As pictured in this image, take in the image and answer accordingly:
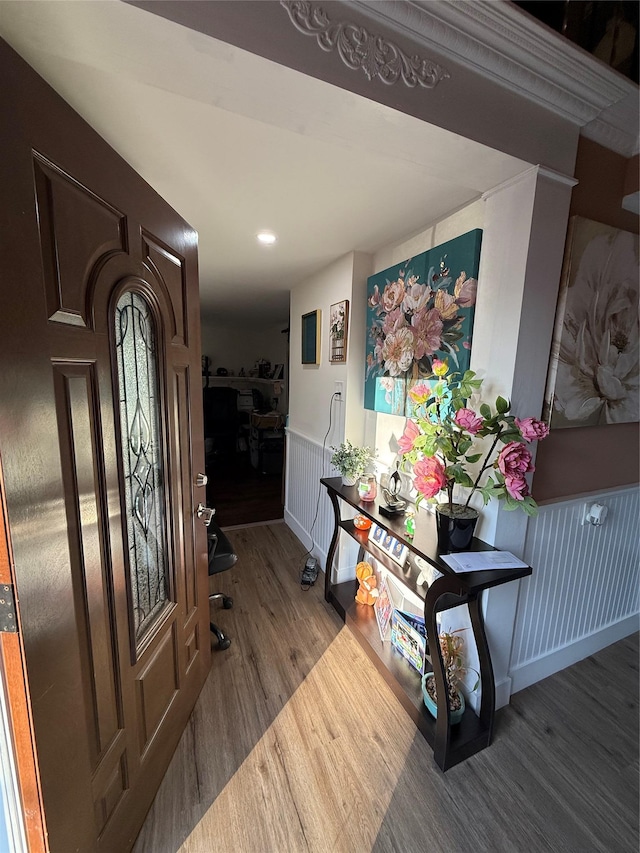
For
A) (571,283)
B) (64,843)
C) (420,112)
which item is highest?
(420,112)

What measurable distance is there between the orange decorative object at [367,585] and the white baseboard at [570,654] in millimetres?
752

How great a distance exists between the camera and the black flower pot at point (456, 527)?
125 cm

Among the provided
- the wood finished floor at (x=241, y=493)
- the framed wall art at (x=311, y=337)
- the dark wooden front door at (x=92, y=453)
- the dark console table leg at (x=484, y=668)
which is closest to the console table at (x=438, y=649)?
the dark console table leg at (x=484, y=668)

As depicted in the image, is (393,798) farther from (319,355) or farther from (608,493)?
(319,355)

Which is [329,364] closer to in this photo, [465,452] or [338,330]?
[338,330]

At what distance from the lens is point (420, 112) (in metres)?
0.90

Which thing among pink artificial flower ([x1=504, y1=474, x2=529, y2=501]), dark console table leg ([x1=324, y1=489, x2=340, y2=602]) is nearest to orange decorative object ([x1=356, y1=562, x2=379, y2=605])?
dark console table leg ([x1=324, y1=489, x2=340, y2=602])

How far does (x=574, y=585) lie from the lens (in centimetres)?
167

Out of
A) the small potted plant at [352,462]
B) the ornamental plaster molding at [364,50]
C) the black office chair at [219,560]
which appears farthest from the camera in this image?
the small potted plant at [352,462]

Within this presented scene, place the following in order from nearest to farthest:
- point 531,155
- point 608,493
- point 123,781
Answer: point 123,781, point 531,155, point 608,493

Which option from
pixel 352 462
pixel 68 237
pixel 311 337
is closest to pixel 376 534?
pixel 352 462

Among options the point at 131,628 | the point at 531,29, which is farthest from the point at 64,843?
the point at 531,29

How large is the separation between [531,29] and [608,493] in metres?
1.78

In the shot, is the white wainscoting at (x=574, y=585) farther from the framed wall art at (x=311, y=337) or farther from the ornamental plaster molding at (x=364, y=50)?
the framed wall art at (x=311, y=337)
